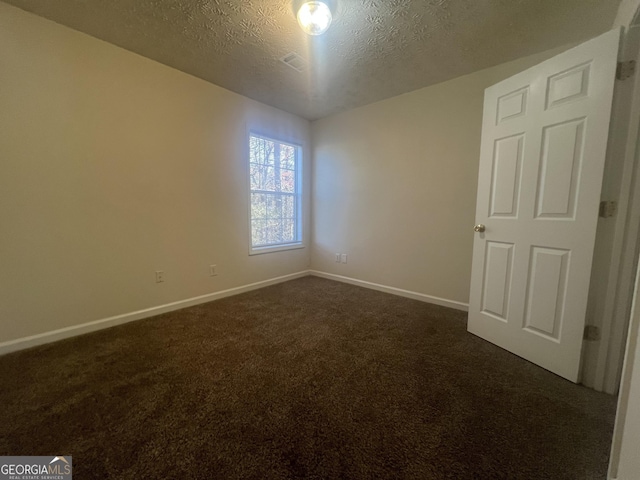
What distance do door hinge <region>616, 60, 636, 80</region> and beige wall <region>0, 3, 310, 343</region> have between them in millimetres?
3234

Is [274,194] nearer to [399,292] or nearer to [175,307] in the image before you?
[175,307]

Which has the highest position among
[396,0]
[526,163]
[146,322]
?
[396,0]

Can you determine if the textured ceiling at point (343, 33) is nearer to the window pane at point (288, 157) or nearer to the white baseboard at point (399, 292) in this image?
the window pane at point (288, 157)

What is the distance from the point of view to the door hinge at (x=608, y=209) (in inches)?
57.5

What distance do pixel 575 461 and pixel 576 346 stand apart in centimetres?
77

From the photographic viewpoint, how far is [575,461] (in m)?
1.09

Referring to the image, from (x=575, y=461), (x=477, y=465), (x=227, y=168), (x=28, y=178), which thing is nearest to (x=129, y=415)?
(x=477, y=465)

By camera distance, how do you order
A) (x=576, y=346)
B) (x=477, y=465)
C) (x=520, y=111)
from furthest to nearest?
(x=520, y=111)
(x=576, y=346)
(x=477, y=465)

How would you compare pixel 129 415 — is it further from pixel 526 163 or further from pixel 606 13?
pixel 606 13

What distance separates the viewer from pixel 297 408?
1343 mm

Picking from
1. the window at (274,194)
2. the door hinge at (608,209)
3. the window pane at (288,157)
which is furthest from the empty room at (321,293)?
the window pane at (288,157)

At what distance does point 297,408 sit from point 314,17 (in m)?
2.48

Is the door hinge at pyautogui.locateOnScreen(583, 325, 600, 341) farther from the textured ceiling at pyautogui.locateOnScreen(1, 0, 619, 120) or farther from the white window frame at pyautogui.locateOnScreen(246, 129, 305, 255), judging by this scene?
the white window frame at pyautogui.locateOnScreen(246, 129, 305, 255)

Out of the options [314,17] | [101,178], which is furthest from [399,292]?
[101,178]
